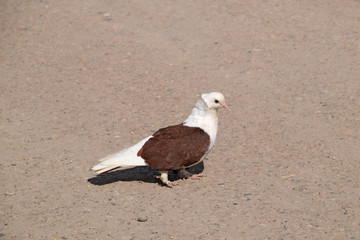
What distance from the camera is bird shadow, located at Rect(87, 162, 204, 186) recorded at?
6941mm

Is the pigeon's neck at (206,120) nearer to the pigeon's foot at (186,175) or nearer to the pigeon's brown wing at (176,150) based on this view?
the pigeon's brown wing at (176,150)

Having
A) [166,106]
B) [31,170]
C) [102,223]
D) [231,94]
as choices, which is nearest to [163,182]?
[102,223]

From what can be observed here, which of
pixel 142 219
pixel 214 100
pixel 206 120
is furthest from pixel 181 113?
pixel 142 219

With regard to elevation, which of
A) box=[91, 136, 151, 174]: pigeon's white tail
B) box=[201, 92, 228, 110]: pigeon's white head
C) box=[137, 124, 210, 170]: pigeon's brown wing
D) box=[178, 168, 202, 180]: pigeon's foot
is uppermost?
box=[201, 92, 228, 110]: pigeon's white head

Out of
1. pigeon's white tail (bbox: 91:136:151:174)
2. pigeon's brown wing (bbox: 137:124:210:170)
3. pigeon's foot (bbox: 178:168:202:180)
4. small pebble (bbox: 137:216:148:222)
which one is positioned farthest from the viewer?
pigeon's foot (bbox: 178:168:202:180)

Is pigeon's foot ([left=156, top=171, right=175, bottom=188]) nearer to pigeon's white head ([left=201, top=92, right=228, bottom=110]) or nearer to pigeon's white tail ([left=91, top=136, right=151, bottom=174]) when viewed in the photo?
pigeon's white tail ([left=91, top=136, right=151, bottom=174])

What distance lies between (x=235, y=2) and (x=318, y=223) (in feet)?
23.5

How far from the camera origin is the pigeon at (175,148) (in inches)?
258

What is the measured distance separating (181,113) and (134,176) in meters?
1.93

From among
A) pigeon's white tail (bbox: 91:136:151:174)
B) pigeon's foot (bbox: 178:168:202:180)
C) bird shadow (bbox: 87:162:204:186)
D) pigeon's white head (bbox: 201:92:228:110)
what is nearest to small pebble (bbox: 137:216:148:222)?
pigeon's white tail (bbox: 91:136:151:174)

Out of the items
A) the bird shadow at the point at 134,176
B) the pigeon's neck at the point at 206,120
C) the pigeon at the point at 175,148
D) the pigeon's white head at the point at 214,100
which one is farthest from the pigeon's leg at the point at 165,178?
the pigeon's white head at the point at 214,100

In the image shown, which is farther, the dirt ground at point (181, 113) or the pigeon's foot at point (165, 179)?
the pigeon's foot at point (165, 179)

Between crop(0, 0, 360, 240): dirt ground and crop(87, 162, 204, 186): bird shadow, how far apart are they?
0.09 ft

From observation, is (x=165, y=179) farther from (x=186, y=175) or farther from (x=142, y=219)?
(x=142, y=219)
